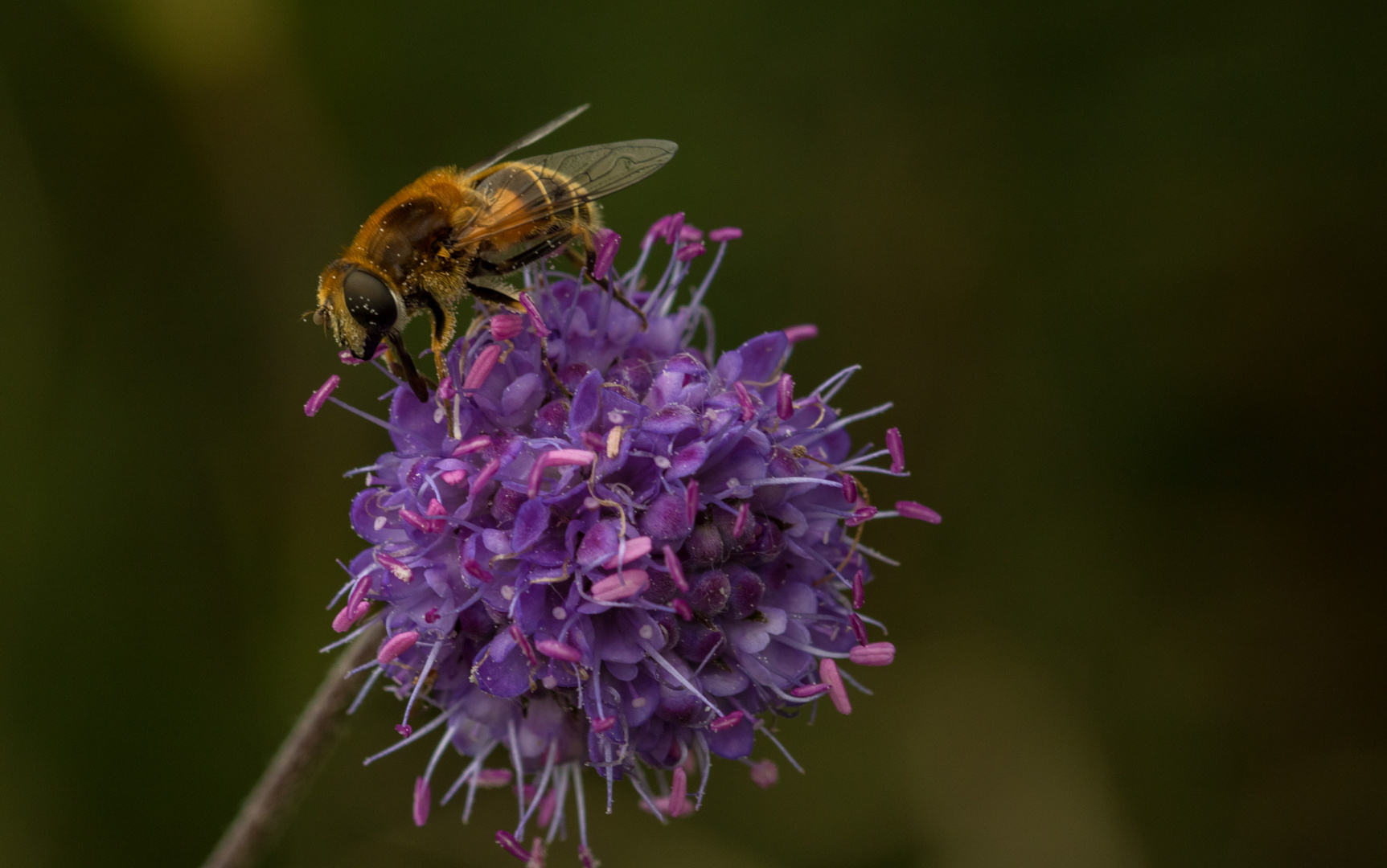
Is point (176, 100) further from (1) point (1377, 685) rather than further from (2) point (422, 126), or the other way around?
(1) point (1377, 685)

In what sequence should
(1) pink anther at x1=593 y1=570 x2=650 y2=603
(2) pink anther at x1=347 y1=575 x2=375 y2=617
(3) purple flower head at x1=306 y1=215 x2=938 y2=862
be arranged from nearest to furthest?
(1) pink anther at x1=593 y1=570 x2=650 y2=603 < (3) purple flower head at x1=306 y1=215 x2=938 y2=862 < (2) pink anther at x1=347 y1=575 x2=375 y2=617

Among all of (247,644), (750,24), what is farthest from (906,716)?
(750,24)

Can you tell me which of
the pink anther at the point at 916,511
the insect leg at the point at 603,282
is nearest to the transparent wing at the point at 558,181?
the insect leg at the point at 603,282

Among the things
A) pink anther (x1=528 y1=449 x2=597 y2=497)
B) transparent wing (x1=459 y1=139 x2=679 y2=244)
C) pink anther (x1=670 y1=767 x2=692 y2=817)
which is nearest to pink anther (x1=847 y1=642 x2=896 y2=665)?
pink anther (x1=670 y1=767 x2=692 y2=817)

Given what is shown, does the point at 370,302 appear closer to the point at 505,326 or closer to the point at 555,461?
the point at 505,326

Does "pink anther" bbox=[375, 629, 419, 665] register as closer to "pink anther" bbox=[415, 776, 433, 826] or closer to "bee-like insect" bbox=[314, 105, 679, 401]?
"pink anther" bbox=[415, 776, 433, 826]

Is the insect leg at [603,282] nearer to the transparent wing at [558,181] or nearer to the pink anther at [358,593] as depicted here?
the transparent wing at [558,181]

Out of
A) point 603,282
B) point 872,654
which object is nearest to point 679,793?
point 872,654
